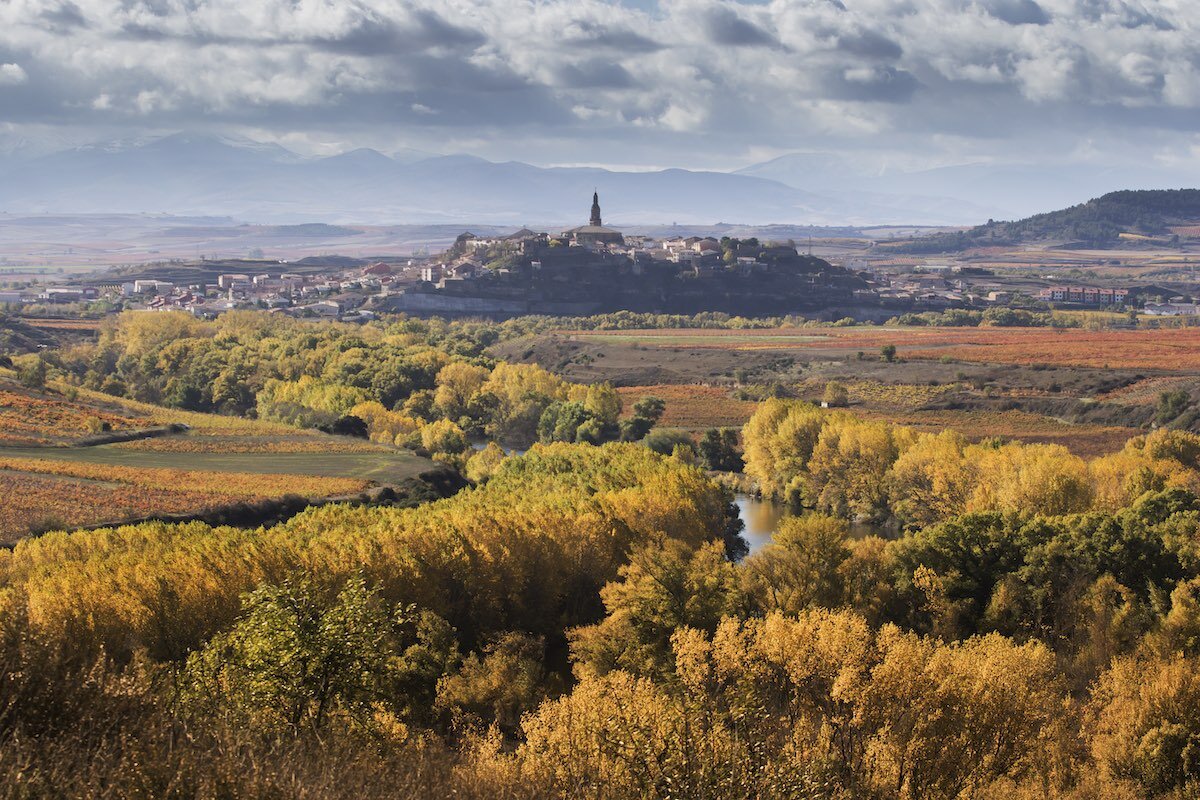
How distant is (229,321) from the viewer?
591ft

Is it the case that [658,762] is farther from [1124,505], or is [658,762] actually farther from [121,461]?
[121,461]

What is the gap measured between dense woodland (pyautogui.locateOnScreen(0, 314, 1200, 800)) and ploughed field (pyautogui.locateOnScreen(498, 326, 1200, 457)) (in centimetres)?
2685

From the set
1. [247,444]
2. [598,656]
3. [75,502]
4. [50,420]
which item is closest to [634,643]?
[598,656]

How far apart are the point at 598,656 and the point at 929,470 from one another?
117 ft

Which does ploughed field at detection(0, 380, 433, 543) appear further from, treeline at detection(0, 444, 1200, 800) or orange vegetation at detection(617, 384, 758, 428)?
orange vegetation at detection(617, 384, 758, 428)

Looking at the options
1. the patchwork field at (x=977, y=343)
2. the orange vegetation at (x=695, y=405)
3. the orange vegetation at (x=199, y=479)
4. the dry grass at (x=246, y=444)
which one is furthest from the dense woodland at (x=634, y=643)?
the patchwork field at (x=977, y=343)

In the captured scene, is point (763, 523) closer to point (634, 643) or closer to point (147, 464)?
point (147, 464)

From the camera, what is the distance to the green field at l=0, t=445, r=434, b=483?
268 ft

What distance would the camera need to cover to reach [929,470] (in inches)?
2975

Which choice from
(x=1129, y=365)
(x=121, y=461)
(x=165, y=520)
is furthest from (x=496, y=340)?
(x=165, y=520)

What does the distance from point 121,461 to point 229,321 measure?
100419 mm

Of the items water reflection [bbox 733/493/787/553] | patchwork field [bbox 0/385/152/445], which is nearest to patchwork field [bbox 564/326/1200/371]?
water reflection [bbox 733/493/787/553]

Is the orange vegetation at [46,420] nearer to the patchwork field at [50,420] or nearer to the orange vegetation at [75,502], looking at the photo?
the patchwork field at [50,420]

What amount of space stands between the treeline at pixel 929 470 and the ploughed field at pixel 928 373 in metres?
14.0
